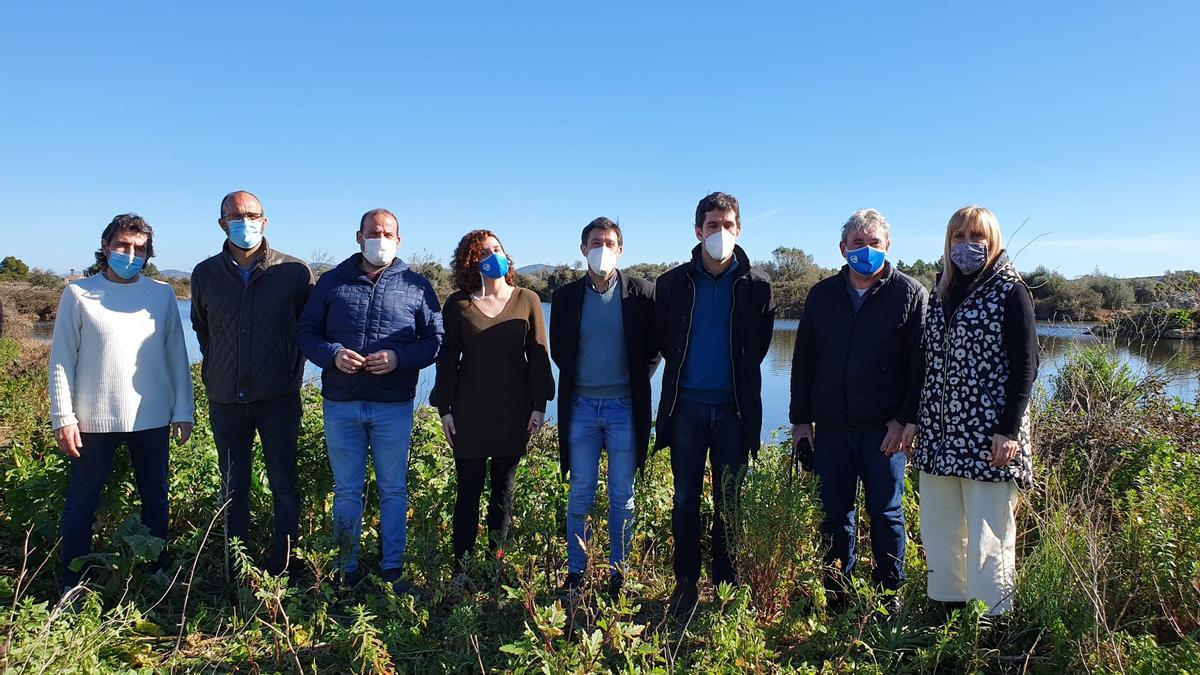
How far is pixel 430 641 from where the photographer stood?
309 cm

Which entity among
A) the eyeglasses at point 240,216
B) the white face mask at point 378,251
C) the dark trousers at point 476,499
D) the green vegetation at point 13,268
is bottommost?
the dark trousers at point 476,499

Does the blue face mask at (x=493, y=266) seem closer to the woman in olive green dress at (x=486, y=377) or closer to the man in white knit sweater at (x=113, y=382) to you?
the woman in olive green dress at (x=486, y=377)

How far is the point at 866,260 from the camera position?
3395 mm

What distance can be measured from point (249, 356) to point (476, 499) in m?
1.47

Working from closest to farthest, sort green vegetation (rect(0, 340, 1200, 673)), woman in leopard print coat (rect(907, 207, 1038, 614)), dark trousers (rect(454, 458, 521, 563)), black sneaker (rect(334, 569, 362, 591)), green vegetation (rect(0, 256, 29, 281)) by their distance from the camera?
green vegetation (rect(0, 340, 1200, 673)) → woman in leopard print coat (rect(907, 207, 1038, 614)) → black sneaker (rect(334, 569, 362, 591)) → dark trousers (rect(454, 458, 521, 563)) → green vegetation (rect(0, 256, 29, 281))

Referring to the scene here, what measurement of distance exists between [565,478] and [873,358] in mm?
1962

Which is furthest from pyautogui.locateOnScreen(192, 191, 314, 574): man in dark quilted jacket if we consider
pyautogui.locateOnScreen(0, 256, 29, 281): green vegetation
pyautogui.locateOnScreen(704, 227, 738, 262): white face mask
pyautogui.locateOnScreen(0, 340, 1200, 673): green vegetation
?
pyautogui.locateOnScreen(0, 256, 29, 281): green vegetation

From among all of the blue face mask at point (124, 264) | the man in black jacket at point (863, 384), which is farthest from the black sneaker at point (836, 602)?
the blue face mask at point (124, 264)

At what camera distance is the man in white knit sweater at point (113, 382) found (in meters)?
3.47

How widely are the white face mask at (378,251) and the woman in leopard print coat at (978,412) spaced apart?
287cm

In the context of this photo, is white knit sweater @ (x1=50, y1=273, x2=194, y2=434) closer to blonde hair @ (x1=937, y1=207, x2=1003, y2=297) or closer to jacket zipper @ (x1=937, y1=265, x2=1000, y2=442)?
jacket zipper @ (x1=937, y1=265, x2=1000, y2=442)

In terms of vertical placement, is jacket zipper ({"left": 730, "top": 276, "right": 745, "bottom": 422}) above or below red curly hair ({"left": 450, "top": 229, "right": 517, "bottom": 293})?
below

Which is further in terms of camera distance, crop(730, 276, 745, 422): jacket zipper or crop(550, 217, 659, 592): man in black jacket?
crop(550, 217, 659, 592): man in black jacket

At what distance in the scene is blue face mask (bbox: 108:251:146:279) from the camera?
3.56m
